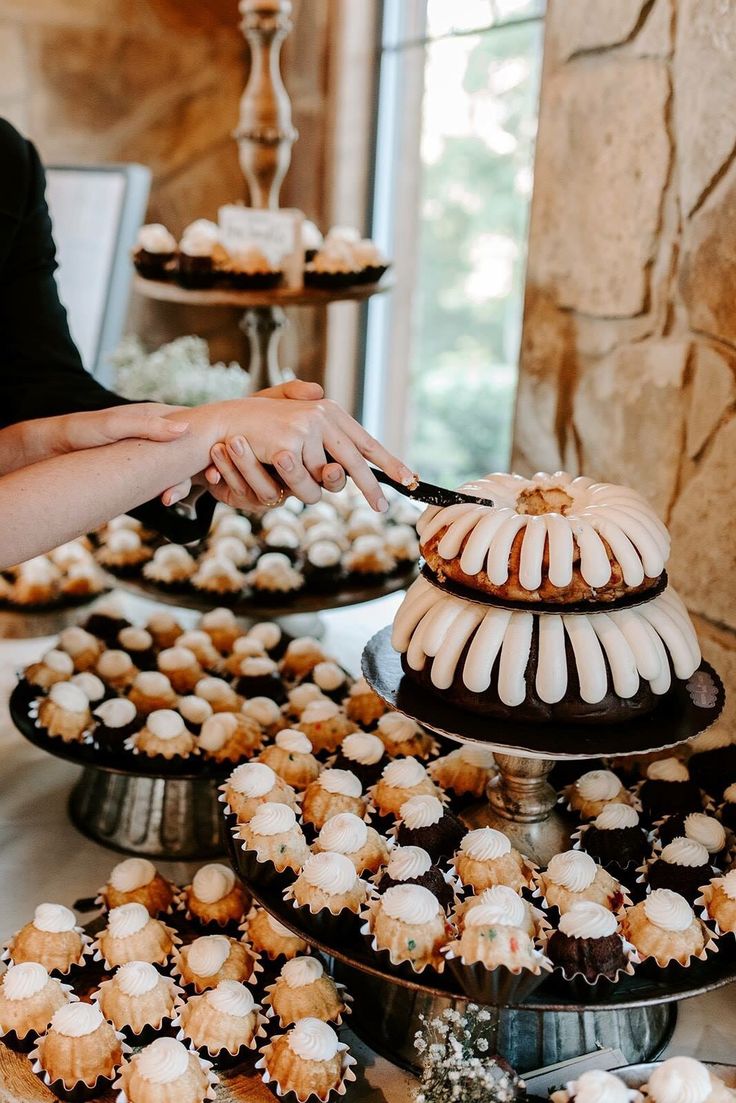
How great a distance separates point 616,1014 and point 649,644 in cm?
42

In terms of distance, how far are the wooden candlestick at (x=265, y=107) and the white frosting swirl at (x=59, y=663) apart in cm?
122

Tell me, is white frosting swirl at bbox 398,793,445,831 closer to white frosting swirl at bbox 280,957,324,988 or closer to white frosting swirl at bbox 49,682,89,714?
white frosting swirl at bbox 280,957,324,988

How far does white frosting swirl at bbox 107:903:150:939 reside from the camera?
4.18ft

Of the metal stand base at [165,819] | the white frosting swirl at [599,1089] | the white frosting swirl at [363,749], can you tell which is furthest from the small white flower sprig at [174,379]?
the white frosting swirl at [599,1089]

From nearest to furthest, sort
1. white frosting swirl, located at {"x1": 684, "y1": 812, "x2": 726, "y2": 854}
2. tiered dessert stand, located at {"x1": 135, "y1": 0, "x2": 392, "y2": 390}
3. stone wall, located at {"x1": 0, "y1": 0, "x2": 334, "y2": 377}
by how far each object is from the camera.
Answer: white frosting swirl, located at {"x1": 684, "y1": 812, "x2": 726, "y2": 854} → tiered dessert stand, located at {"x1": 135, "y1": 0, "x2": 392, "y2": 390} → stone wall, located at {"x1": 0, "y1": 0, "x2": 334, "y2": 377}

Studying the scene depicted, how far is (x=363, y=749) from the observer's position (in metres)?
1.48

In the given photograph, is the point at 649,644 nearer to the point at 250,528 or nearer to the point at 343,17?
the point at 250,528

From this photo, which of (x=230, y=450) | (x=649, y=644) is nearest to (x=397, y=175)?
(x=230, y=450)

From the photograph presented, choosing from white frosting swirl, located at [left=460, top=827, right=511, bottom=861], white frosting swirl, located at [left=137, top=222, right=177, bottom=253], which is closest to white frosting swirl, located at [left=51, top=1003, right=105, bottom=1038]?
white frosting swirl, located at [left=460, top=827, right=511, bottom=861]

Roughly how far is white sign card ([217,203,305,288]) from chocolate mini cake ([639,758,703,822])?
135 centimetres

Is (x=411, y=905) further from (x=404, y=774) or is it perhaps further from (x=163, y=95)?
(x=163, y=95)

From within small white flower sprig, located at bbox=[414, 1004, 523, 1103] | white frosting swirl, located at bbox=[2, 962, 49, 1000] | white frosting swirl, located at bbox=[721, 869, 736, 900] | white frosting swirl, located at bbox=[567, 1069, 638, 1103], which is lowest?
white frosting swirl, located at bbox=[2, 962, 49, 1000]

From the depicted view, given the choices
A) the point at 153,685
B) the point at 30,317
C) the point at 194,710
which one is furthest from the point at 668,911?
the point at 30,317

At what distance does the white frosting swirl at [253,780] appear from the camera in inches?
53.1
